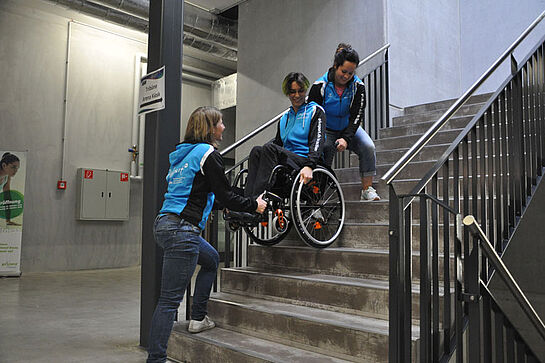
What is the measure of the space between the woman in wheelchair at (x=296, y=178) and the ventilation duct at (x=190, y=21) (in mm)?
4750

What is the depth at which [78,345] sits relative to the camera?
3482 millimetres

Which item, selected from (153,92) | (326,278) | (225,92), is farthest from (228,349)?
(225,92)

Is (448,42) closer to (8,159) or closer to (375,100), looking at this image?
(375,100)

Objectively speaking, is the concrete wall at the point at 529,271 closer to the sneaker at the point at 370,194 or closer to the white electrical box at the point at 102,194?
the sneaker at the point at 370,194

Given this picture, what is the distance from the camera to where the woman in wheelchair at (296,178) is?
3291 mm

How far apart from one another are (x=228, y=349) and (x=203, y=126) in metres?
1.30

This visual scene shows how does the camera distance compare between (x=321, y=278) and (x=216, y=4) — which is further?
(x=216, y=4)

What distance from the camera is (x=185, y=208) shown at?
2.67 metres

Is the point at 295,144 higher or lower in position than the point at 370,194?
higher

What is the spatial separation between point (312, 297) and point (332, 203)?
83cm

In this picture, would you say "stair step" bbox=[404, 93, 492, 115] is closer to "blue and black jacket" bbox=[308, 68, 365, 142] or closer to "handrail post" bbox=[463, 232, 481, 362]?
"blue and black jacket" bbox=[308, 68, 365, 142]

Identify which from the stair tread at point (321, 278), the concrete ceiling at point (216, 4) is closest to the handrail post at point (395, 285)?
the stair tread at point (321, 278)

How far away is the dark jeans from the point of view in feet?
10.7

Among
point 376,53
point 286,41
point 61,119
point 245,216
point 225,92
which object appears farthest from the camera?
point 225,92
